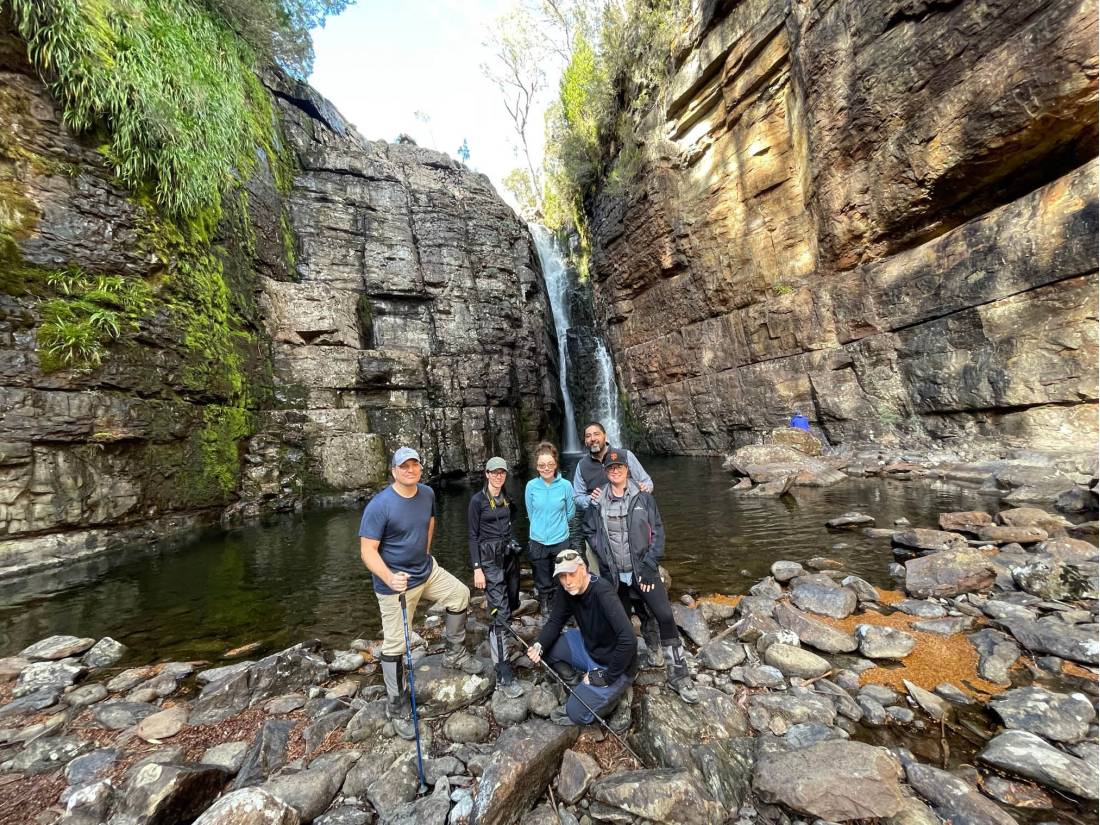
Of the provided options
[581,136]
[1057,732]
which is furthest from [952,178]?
[581,136]

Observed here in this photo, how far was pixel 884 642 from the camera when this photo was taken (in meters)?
4.14

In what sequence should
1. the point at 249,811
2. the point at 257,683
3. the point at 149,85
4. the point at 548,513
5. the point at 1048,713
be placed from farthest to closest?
the point at 149,85, the point at 548,513, the point at 257,683, the point at 1048,713, the point at 249,811

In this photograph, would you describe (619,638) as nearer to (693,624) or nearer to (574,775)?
(574,775)

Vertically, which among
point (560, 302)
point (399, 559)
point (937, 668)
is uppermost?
point (560, 302)

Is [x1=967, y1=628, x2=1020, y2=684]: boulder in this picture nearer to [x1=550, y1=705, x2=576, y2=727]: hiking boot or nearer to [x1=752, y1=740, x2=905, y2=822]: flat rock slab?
[x1=752, y1=740, x2=905, y2=822]: flat rock slab

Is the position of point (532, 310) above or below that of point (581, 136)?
below

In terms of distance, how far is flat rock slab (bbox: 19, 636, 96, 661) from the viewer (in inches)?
209

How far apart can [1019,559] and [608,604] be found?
626cm

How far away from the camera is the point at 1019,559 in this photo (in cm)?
564

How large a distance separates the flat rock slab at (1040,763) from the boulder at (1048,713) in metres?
0.17

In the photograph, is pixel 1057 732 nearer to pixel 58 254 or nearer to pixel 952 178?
pixel 952 178

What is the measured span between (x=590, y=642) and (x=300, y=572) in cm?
726

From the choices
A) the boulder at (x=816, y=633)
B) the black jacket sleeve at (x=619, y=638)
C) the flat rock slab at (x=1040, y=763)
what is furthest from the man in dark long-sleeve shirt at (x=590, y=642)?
the flat rock slab at (x=1040, y=763)

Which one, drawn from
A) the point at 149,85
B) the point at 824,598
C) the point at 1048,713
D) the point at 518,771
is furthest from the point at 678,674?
the point at 149,85
